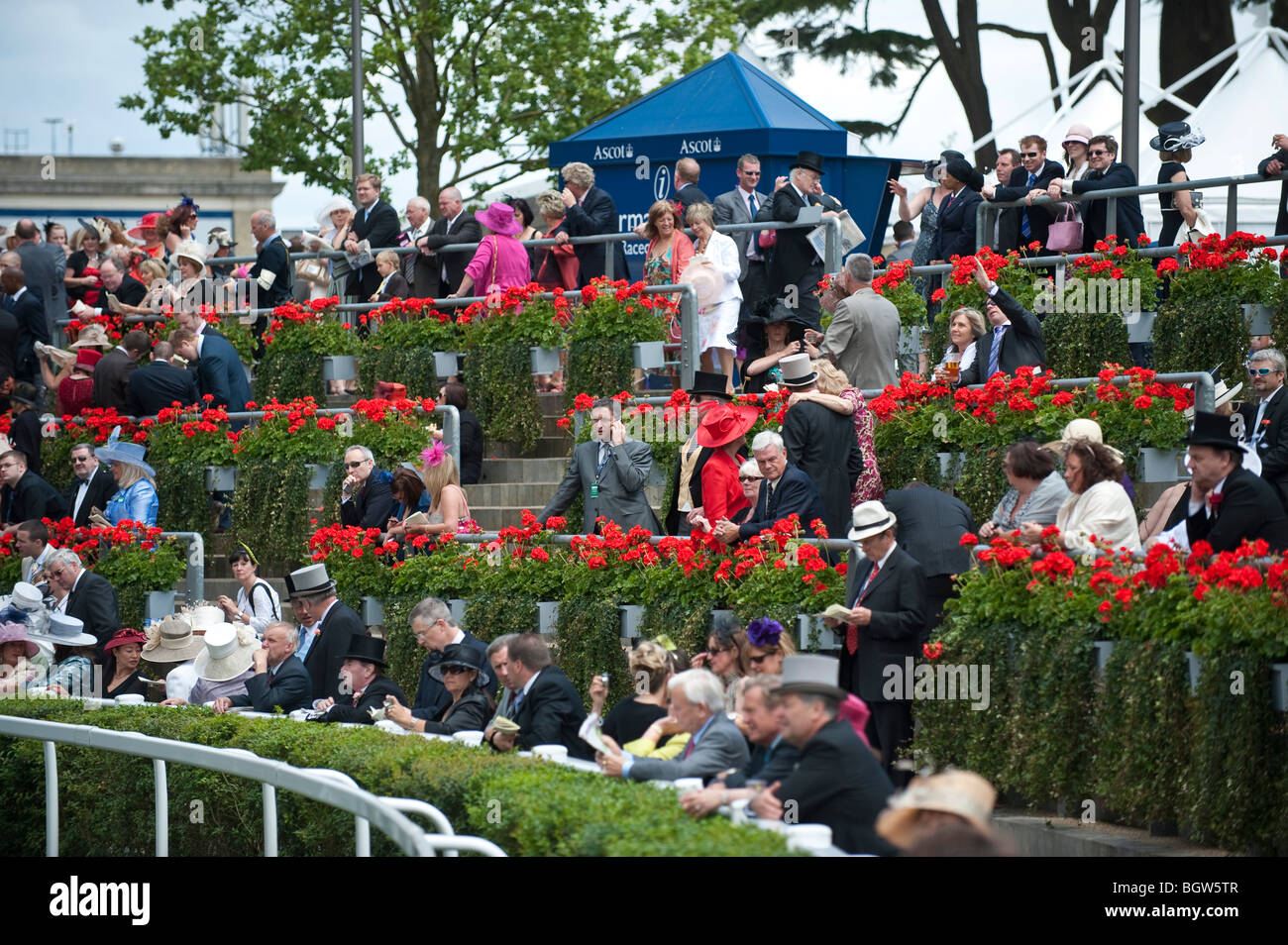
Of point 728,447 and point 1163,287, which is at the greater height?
point 1163,287

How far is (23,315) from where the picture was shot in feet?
65.8

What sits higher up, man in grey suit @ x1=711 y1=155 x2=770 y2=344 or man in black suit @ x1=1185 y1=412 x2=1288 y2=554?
man in grey suit @ x1=711 y1=155 x2=770 y2=344

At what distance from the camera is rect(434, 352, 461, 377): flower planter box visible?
17406 millimetres

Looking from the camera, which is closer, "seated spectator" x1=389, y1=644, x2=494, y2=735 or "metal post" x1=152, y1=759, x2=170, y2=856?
"metal post" x1=152, y1=759, x2=170, y2=856

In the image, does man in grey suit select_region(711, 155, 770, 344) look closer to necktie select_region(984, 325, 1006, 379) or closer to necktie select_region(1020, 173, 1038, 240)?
necktie select_region(1020, 173, 1038, 240)

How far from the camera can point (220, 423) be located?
56.9 feet

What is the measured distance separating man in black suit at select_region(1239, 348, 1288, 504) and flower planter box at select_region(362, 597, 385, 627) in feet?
21.2

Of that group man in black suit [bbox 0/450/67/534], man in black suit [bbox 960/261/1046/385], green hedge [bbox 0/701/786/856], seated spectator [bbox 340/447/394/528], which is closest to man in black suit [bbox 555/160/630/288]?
seated spectator [bbox 340/447/394/528]

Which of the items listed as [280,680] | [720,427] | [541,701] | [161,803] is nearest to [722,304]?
[720,427]

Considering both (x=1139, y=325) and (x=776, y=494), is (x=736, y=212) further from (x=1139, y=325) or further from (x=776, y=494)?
(x=776, y=494)

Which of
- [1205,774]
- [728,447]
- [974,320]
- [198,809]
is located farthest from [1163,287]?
[198,809]

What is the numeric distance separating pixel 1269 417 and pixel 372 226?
34.5ft
